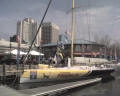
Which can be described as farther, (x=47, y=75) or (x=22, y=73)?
(x=47, y=75)

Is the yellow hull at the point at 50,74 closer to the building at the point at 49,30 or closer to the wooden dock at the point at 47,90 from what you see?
the wooden dock at the point at 47,90

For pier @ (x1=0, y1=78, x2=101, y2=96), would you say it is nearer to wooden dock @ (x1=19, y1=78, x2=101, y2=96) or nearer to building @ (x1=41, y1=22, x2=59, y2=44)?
wooden dock @ (x1=19, y1=78, x2=101, y2=96)

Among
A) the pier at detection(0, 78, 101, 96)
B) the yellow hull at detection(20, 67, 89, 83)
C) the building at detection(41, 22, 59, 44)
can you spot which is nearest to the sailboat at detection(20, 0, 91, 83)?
the yellow hull at detection(20, 67, 89, 83)

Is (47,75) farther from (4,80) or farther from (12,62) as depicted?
(12,62)

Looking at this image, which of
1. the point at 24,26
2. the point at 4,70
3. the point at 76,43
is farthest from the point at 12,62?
the point at 76,43

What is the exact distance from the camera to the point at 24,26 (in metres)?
47.3

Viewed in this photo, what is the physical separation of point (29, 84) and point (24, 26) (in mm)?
36780

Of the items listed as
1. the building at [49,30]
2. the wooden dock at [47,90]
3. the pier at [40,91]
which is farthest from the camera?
the building at [49,30]

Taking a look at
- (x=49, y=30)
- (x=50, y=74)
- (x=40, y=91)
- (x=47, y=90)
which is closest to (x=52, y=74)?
(x=50, y=74)

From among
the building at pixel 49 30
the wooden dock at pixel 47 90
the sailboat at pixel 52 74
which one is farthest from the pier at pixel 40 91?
the building at pixel 49 30

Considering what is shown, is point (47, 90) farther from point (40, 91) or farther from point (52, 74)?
point (52, 74)

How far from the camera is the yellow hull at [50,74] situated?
1340 centimetres

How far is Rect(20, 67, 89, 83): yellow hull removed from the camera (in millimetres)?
13398

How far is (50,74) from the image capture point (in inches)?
564
